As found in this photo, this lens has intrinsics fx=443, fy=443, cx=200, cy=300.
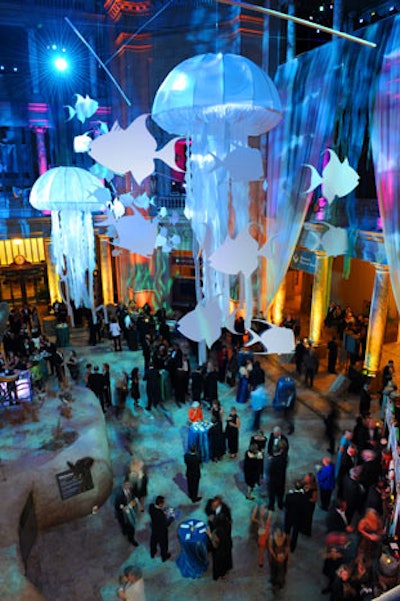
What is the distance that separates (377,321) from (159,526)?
8382 mm

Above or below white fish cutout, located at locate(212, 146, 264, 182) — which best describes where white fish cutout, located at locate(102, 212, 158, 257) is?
below

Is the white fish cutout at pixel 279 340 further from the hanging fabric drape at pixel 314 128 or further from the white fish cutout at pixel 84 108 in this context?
the white fish cutout at pixel 84 108

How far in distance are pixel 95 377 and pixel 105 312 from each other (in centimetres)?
669

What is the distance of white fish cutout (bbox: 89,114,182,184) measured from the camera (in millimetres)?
6137

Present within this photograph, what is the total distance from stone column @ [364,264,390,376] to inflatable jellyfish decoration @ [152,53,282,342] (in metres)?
5.63

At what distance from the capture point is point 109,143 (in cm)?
616

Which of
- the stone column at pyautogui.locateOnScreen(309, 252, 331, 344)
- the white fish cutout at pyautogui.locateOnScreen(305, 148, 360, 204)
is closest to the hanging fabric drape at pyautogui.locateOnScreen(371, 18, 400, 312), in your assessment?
the white fish cutout at pyautogui.locateOnScreen(305, 148, 360, 204)

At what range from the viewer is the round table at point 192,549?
6219 mm

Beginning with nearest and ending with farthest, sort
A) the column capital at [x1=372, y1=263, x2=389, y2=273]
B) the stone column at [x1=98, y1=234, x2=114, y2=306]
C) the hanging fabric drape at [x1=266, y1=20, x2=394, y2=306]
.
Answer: the hanging fabric drape at [x1=266, y1=20, x2=394, y2=306]
the column capital at [x1=372, y1=263, x2=389, y2=273]
the stone column at [x1=98, y1=234, x2=114, y2=306]

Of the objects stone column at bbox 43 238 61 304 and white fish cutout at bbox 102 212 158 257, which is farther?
stone column at bbox 43 238 61 304

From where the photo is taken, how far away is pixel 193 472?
760cm

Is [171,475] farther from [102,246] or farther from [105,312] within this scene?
[102,246]

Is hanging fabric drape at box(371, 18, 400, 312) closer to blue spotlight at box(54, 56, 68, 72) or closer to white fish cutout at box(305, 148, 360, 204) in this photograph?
white fish cutout at box(305, 148, 360, 204)

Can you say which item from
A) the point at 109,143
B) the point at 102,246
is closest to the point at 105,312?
the point at 102,246
